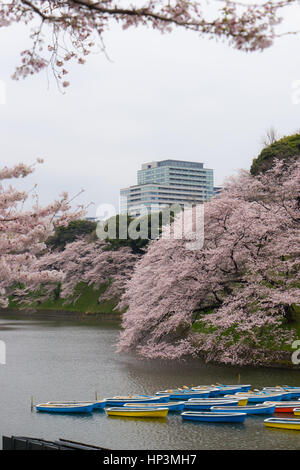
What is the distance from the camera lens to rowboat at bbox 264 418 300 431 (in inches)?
616

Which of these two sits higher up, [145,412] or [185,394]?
[185,394]

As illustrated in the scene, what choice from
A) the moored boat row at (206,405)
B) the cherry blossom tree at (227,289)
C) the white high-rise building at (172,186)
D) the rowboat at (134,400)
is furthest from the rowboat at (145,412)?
the white high-rise building at (172,186)

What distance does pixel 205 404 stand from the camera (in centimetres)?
1791

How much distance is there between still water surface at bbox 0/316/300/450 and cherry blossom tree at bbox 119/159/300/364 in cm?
114

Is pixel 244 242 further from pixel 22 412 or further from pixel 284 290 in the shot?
pixel 22 412

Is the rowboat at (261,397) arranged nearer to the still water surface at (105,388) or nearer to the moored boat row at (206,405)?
the moored boat row at (206,405)

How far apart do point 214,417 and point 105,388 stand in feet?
21.1

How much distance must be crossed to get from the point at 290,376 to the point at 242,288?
5.81 metres

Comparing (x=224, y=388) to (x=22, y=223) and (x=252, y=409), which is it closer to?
(x=252, y=409)

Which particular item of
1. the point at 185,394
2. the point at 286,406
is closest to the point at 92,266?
the point at 185,394

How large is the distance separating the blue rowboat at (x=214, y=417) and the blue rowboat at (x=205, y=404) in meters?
0.90

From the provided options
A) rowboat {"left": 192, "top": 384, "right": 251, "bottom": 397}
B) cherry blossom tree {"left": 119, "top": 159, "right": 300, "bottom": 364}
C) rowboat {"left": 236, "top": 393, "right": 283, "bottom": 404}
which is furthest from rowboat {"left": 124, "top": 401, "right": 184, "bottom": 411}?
cherry blossom tree {"left": 119, "top": 159, "right": 300, "bottom": 364}

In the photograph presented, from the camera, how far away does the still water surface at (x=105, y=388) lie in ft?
49.9

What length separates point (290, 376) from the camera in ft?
74.2
